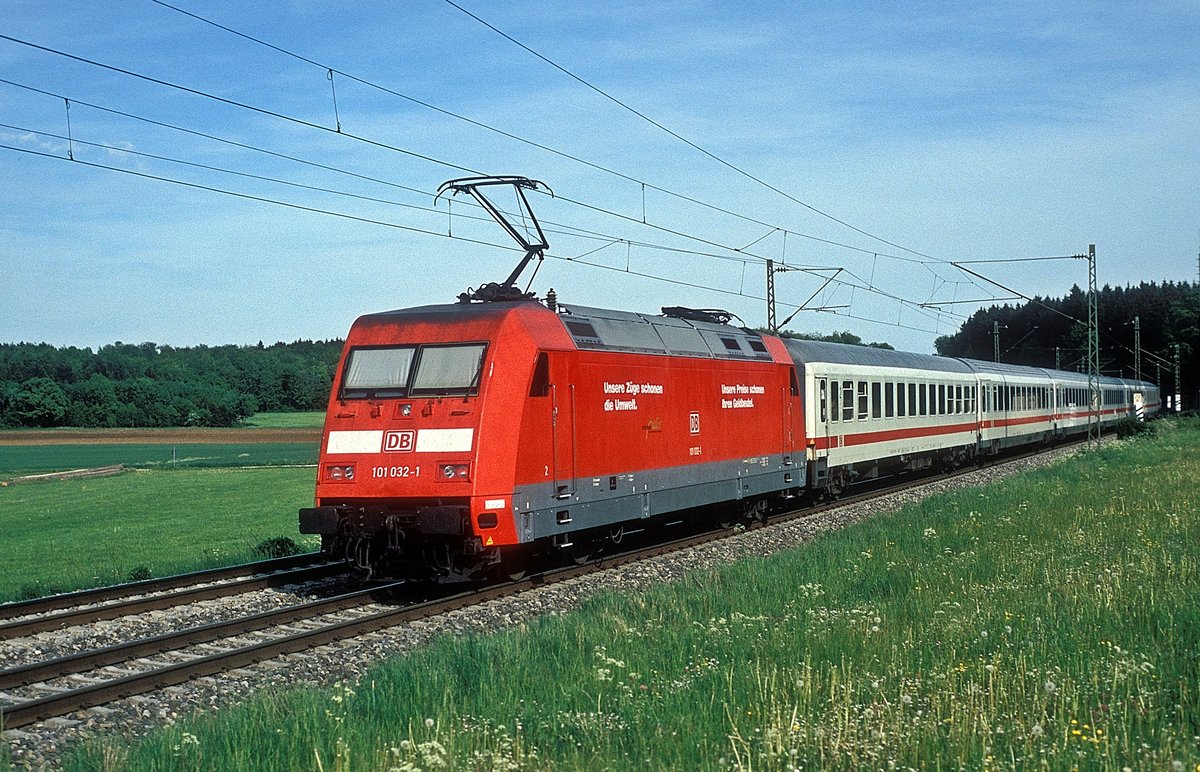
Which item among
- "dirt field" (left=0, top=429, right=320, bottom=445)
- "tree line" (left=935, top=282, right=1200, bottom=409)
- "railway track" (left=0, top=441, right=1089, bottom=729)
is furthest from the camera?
"tree line" (left=935, top=282, right=1200, bottom=409)

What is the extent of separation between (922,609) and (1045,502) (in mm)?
11389

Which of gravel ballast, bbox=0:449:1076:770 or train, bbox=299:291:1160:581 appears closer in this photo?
gravel ballast, bbox=0:449:1076:770

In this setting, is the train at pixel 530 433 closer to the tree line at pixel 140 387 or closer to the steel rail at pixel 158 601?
the steel rail at pixel 158 601

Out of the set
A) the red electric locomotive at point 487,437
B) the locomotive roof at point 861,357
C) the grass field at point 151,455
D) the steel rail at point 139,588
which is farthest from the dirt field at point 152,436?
the red electric locomotive at point 487,437

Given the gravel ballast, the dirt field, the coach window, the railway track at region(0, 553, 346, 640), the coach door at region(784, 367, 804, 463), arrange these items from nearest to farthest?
the gravel ballast, the railway track at region(0, 553, 346, 640), the coach window, the coach door at region(784, 367, 804, 463), the dirt field

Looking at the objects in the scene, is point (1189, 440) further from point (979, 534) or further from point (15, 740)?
point (15, 740)

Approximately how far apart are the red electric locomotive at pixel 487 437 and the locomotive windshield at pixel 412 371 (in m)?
0.02


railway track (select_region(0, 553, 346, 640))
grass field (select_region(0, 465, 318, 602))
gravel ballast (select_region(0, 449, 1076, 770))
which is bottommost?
grass field (select_region(0, 465, 318, 602))

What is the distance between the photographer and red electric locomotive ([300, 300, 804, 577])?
12805mm

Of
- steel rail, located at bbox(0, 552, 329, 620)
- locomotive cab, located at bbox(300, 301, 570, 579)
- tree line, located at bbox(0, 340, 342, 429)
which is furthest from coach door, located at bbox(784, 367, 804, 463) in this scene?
tree line, located at bbox(0, 340, 342, 429)

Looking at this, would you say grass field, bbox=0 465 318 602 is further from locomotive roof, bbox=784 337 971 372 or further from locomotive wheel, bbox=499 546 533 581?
locomotive roof, bbox=784 337 971 372

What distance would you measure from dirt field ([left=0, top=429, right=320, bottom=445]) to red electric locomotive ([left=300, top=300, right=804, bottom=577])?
6715cm

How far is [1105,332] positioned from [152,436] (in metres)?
93.8

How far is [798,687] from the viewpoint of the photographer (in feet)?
22.2
